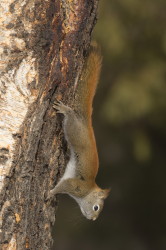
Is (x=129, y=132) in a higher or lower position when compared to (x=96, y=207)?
higher

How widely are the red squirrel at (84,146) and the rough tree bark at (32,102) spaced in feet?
0.45

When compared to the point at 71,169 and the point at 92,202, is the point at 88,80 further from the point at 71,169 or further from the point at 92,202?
the point at 92,202

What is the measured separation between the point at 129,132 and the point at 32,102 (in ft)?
11.5

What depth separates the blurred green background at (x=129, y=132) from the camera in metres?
5.19

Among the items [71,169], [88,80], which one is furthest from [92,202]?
[88,80]

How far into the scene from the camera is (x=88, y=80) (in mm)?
2904

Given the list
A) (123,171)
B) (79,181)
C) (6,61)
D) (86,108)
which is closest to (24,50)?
(6,61)

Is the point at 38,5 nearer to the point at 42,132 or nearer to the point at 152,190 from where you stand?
the point at 42,132

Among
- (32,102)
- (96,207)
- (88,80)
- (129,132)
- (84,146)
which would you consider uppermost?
(129,132)

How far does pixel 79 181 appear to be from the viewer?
3301 millimetres

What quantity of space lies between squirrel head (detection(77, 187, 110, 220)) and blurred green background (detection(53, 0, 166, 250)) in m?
0.16

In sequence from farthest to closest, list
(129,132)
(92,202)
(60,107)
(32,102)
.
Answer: (129,132)
(92,202)
(60,107)
(32,102)

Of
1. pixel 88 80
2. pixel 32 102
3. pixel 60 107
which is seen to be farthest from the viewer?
pixel 88 80

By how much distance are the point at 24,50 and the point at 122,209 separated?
185 inches
